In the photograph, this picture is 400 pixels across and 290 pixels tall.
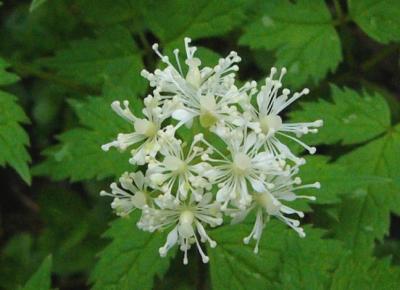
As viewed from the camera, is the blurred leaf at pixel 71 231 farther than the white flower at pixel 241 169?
Yes

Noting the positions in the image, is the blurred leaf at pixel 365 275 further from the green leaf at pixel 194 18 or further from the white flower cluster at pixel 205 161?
the green leaf at pixel 194 18

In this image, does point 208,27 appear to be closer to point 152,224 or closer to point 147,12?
point 147,12

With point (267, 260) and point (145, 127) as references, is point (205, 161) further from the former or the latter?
point (267, 260)

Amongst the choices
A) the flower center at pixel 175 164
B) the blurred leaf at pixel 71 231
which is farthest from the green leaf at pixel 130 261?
the blurred leaf at pixel 71 231

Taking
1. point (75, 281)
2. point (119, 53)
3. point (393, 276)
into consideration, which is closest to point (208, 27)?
point (119, 53)

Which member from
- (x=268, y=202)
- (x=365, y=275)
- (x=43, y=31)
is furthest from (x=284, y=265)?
(x=43, y=31)

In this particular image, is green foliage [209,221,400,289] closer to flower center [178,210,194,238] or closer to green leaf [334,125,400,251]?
green leaf [334,125,400,251]
